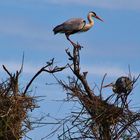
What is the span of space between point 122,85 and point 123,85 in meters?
0.08

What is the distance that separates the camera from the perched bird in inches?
525

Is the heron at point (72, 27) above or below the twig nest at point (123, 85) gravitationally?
above

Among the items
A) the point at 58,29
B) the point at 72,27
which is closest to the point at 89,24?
the point at 72,27

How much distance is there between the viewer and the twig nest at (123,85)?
43.8 feet

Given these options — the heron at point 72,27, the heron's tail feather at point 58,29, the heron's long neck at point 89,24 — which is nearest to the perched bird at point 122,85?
the heron at point 72,27

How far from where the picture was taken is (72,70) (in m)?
13.0

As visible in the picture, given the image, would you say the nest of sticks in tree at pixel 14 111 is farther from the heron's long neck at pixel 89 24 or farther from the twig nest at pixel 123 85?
the heron's long neck at pixel 89 24

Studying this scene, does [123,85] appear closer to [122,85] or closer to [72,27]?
[122,85]

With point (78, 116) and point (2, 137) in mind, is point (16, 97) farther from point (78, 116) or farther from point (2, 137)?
point (78, 116)

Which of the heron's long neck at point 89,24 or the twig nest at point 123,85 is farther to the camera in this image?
the heron's long neck at point 89,24

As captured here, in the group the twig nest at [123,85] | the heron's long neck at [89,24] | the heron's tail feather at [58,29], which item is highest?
the heron's long neck at [89,24]

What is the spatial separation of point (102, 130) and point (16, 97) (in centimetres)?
275

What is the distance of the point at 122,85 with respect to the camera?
13750 mm

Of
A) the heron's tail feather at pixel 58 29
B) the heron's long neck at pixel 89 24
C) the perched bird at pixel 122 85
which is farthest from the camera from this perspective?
the heron's long neck at pixel 89 24
